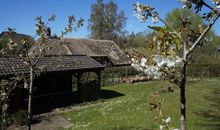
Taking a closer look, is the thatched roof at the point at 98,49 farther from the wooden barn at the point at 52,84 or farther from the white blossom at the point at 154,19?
the white blossom at the point at 154,19

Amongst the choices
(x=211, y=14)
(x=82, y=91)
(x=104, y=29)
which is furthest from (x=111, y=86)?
(x=104, y=29)

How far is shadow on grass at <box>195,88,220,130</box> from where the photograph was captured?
590 inches

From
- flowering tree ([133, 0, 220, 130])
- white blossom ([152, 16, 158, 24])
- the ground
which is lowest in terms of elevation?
the ground

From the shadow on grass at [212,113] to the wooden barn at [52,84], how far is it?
7.76 meters

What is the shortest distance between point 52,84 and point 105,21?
46804mm

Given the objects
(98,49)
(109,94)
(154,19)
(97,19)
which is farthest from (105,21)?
(154,19)

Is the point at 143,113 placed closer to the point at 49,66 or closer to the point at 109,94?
the point at 49,66

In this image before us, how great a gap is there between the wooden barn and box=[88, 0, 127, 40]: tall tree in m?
40.1

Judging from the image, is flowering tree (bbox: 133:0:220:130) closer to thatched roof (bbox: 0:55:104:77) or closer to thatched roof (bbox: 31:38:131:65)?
thatched roof (bbox: 0:55:104:77)

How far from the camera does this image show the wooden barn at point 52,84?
19688 mm

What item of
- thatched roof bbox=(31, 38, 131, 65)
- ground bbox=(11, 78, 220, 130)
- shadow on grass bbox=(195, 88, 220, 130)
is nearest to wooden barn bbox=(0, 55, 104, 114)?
ground bbox=(11, 78, 220, 130)

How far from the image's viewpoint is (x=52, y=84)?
2259cm

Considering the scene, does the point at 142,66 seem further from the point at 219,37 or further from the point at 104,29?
the point at 219,37

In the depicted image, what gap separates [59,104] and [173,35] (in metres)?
20.3
